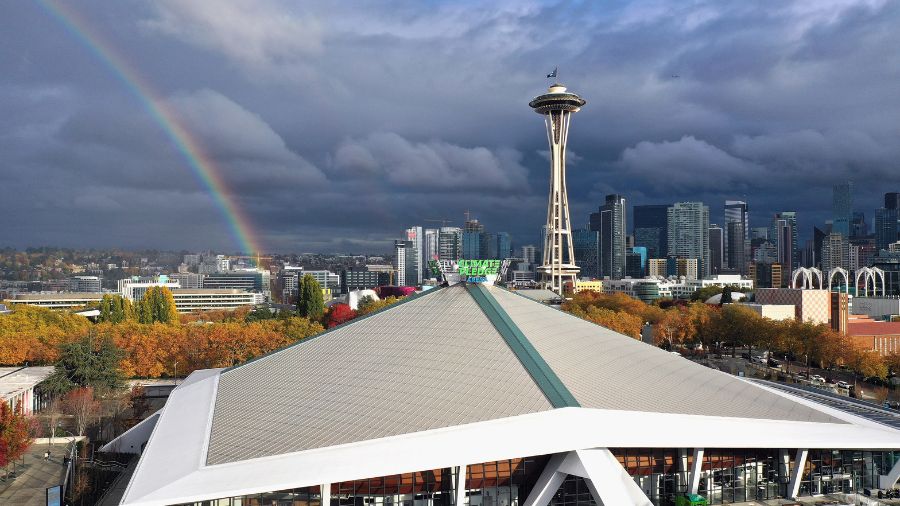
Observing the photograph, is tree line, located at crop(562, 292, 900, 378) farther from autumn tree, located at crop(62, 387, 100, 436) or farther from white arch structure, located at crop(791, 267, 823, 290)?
autumn tree, located at crop(62, 387, 100, 436)

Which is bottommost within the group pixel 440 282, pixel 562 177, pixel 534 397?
pixel 534 397

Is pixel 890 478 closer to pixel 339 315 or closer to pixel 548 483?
pixel 548 483

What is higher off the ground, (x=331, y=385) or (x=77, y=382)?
(x=331, y=385)

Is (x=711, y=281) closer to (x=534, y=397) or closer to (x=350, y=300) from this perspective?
(x=350, y=300)

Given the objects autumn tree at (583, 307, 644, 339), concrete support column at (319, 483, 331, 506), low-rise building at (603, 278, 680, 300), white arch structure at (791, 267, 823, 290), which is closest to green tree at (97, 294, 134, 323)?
autumn tree at (583, 307, 644, 339)

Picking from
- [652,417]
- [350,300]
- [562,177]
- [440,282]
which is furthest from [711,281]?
[652,417]

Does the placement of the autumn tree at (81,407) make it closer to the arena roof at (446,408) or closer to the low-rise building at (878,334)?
the arena roof at (446,408)

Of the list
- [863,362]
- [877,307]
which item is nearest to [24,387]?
[863,362]

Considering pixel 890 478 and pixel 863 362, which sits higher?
pixel 863 362
